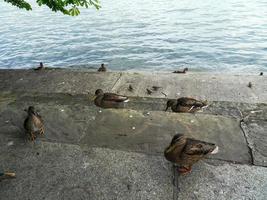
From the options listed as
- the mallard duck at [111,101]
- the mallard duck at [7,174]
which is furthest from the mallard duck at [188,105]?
the mallard duck at [7,174]

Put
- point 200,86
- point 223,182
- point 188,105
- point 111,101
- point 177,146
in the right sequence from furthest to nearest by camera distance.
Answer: point 200,86
point 111,101
point 188,105
point 177,146
point 223,182

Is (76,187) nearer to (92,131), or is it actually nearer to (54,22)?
(92,131)

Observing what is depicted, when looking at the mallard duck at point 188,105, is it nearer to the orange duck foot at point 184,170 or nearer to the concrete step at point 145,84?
the concrete step at point 145,84

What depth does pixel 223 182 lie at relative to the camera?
3.39 m

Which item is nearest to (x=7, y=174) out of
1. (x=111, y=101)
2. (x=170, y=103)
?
(x=111, y=101)

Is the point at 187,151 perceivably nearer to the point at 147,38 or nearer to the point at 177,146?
the point at 177,146

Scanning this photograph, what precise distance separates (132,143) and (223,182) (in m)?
1.40

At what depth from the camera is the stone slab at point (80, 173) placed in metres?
3.31

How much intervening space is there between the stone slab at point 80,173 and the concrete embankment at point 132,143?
12 mm

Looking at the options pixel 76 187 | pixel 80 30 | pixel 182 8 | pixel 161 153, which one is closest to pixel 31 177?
pixel 76 187

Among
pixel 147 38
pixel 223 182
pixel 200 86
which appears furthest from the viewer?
pixel 147 38

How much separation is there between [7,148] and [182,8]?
27.3 m

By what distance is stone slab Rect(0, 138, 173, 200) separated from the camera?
331 centimetres

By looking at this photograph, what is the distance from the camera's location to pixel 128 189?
3344 millimetres
